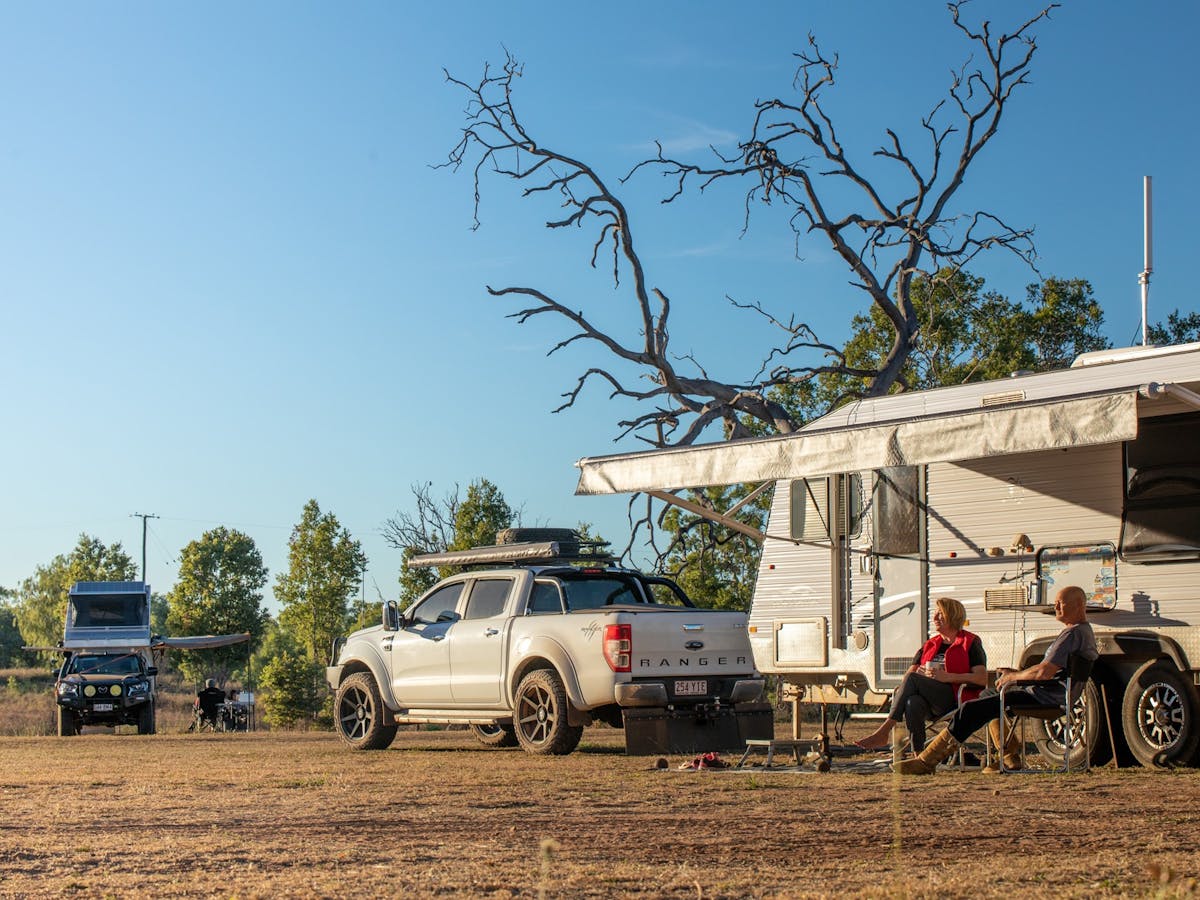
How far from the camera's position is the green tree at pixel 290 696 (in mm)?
33438

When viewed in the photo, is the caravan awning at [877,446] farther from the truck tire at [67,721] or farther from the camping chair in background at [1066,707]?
→ the truck tire at [67,721]

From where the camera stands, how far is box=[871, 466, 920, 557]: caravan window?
1304cm

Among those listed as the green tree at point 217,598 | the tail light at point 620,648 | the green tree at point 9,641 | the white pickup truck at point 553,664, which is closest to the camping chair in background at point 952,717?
the white pickup truck at point 553,664

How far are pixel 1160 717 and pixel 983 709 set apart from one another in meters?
1.61

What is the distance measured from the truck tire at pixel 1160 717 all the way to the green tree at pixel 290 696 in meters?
24.6

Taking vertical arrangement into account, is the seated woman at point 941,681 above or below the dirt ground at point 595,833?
above

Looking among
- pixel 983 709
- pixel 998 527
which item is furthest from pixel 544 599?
pixel 983 709

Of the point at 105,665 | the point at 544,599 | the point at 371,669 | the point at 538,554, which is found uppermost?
the point at 538,554

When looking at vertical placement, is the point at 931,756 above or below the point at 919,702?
below

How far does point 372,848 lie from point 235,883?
1.02 meters

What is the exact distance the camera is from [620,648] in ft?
41.4

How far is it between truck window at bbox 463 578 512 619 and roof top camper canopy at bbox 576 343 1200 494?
112 cm

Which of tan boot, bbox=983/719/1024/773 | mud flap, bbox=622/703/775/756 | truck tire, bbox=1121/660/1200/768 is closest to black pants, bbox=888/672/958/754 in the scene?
tan boot, bbox=983/719/1024/773

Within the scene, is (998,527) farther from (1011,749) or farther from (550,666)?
(550,666)
